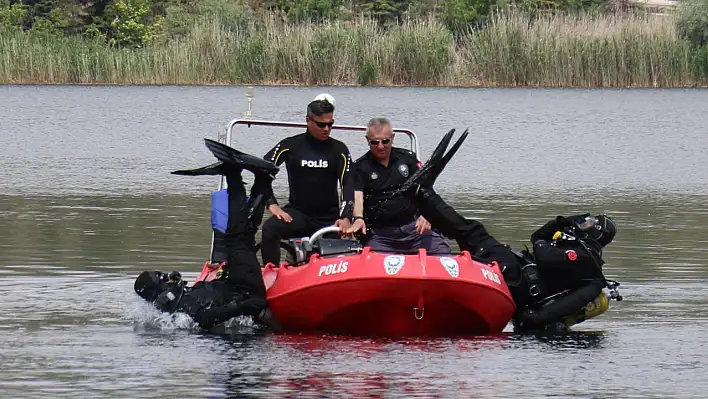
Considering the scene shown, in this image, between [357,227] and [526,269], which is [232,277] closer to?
[357,227]

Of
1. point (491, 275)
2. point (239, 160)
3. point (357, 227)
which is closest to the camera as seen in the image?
point (491, 275)

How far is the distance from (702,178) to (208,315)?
1478cm

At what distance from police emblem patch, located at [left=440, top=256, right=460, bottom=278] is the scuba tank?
3.83 feet

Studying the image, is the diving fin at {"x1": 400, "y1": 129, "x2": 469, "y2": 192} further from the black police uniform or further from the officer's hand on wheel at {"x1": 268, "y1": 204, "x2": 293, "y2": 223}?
the officer's hand on wheel at {"x1": 268, "y1": 204, "x2": 293, "y2": 223}

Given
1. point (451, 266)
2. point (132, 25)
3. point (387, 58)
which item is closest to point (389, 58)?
point (387, 58)

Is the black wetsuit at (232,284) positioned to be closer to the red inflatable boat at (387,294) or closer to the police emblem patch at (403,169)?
the red inflatable boat at (387,294)

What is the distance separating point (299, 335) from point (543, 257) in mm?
1716

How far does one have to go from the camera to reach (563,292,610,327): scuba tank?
11.5 metres

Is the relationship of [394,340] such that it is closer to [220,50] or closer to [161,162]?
[161,162]

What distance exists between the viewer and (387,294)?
10.7 meters

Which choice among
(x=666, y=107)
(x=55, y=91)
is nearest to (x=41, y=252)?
(x=666, y=107)

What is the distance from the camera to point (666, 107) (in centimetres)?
4191

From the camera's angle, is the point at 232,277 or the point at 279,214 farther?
the point at 279,214

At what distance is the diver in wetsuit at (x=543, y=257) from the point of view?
11352 millimetres
